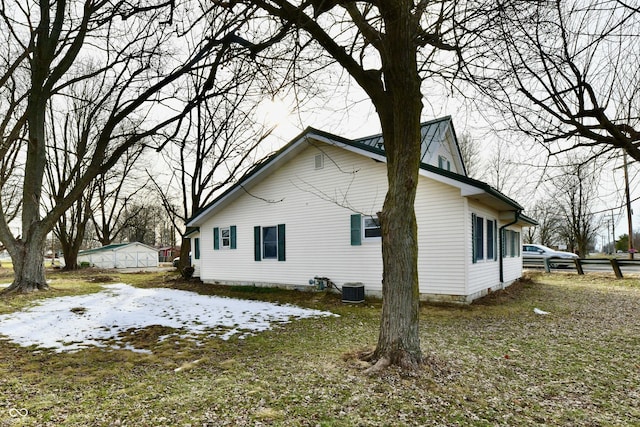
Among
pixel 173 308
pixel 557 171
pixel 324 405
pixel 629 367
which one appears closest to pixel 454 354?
pixel 629 367

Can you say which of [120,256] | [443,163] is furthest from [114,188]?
[443,163]

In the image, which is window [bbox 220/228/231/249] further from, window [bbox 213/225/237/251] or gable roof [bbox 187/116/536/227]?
gable roof [bbox 187/116/536/227]

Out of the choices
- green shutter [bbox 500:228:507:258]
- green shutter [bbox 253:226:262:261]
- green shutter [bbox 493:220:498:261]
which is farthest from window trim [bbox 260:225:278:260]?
green shutter [bbox 500:228:507:258]

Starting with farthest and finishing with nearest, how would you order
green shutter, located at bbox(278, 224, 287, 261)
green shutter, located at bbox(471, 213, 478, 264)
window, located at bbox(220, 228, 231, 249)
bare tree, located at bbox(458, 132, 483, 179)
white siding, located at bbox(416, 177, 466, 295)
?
bare tree, located at bbox(458, 132, 483, 179) → window, located at bbox(220, 228, 231, 249) → green shutter, located at bbox(278, 224, 287, 261) → green shutter, located at bbox(471, 213, 478, 264) → white siding, located at bbox(416, 177, 466, 295)

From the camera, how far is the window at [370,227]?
1069cm

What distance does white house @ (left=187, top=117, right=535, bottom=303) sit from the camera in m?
9.59

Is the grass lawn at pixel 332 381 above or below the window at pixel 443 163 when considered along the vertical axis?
below

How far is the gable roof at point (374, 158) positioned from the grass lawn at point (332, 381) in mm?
3447

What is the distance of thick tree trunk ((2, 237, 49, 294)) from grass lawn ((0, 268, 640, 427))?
7.21m

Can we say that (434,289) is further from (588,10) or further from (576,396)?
(588,10)

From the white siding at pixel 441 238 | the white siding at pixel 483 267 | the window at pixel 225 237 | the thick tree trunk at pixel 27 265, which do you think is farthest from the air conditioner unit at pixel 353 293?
the thick tree trunk at pixel 27 265

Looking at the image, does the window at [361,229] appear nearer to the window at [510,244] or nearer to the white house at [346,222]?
the white house at [346,222]

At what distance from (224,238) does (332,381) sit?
11661mm

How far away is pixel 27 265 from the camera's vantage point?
38.3 ft
